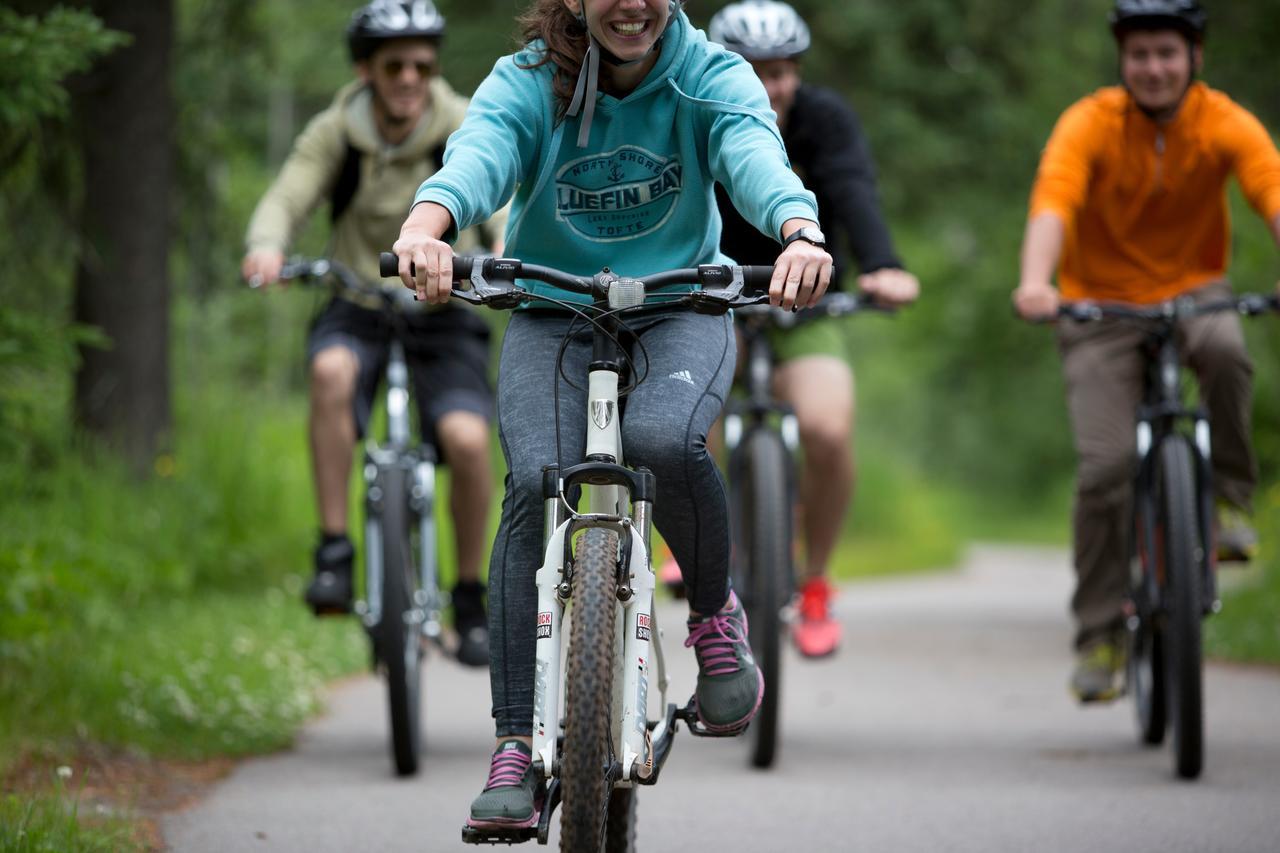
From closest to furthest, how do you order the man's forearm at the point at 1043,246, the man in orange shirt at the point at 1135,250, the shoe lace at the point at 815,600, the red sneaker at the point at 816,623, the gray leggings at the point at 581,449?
the gray leggings at the point at 581,449, the man's forearm at the point at 1043,246, the man in orange shirt at the point at 1135,250, the red sneaker at the point at 816,623, the shoe lace at the point at 815,600

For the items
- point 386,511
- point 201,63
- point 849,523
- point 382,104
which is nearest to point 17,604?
point 386,511

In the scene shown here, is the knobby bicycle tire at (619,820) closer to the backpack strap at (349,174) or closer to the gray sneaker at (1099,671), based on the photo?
the gray sneaker at (1099,671)

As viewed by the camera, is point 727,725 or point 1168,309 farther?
point 1168,309

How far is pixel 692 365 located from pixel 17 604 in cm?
316

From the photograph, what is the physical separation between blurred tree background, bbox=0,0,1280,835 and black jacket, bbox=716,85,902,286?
1.25m

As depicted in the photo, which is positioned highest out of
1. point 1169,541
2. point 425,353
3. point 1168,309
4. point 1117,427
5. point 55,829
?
point 1168,309

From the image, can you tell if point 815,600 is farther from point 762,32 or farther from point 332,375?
point 762,32

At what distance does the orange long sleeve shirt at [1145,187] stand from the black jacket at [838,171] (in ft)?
1.98

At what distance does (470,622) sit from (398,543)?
809 mm

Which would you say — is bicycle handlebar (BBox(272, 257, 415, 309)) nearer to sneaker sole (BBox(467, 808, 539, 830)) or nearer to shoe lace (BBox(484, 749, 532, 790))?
shoe lace (BBox(484, 749, 532, 790))

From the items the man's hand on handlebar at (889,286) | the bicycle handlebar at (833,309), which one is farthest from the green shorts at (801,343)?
the man's hand on handlebar at (889,286)

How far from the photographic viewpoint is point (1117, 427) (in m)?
6.54

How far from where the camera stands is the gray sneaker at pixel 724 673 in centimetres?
421

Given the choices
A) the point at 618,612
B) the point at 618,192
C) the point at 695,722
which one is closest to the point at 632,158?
the point at 618,192
